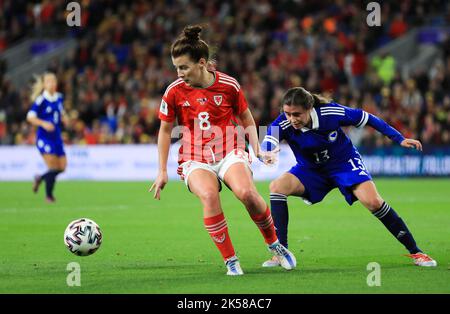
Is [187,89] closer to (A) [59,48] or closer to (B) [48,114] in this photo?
(B) [48,114]

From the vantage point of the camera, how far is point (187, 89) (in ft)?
26.1

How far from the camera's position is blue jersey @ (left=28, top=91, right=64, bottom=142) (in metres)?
16.1

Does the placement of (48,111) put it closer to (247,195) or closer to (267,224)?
(267,224)

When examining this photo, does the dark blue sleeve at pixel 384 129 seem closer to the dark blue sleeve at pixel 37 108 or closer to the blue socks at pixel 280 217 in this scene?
the blue socks at pixel 280 217

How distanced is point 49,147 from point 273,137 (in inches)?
342

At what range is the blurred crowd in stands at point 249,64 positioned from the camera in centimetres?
2388

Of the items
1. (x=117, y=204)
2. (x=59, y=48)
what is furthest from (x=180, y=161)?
(x=59, y=48)

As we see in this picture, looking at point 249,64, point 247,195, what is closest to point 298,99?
point 247,195

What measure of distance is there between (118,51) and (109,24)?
1108mm

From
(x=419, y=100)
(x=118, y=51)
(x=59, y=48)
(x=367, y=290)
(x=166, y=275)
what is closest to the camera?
(x=367, y=290)

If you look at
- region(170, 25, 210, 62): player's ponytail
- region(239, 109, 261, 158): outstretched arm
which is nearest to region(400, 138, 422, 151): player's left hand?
region(239, 109, 261, 158): outstretched arm

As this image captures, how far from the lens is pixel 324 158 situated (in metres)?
8.57

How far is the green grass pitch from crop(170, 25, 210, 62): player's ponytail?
194 centimetres

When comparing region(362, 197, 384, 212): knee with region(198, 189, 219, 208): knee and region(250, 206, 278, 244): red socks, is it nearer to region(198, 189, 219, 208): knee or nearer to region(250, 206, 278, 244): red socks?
region(250, 206, 278, 244): red socks
